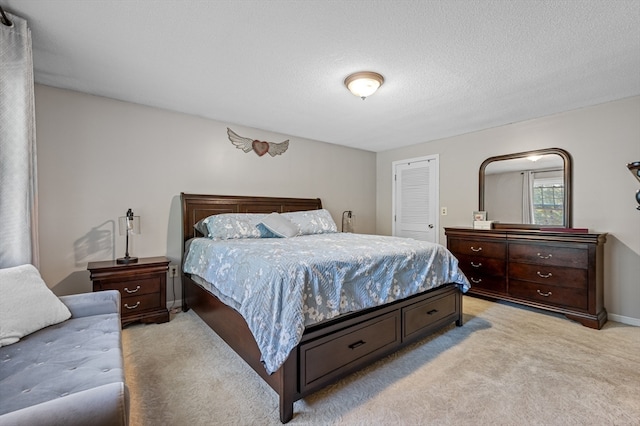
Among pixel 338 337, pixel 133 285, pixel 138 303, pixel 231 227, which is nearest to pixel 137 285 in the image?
pixel 133 285

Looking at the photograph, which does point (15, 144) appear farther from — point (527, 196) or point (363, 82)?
point (527, 196)

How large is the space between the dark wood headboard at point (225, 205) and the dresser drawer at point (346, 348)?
2390mm

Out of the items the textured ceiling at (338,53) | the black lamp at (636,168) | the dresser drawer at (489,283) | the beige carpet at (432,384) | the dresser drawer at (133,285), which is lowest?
the beige carpet at (432,384)

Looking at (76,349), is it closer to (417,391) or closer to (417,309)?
(417,391)

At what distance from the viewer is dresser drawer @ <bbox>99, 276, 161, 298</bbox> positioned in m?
2.68

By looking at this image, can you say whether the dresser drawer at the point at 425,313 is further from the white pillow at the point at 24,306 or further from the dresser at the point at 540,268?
the white pillow at the point at 24,306

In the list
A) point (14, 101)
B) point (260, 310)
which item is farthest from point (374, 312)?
point (14, 101)

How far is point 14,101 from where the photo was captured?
5.93 ft

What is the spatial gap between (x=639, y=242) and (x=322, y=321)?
3.48 m

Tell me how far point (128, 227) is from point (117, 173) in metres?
0.62

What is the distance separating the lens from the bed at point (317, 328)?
1.64 metres

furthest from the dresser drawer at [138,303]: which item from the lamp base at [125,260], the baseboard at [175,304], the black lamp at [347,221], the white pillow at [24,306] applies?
the black lamp at [347,221]

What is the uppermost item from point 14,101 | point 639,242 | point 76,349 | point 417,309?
point 14,101

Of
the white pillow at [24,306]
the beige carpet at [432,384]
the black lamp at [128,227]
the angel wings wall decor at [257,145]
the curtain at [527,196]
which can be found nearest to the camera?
the white pillow at [24,306]
